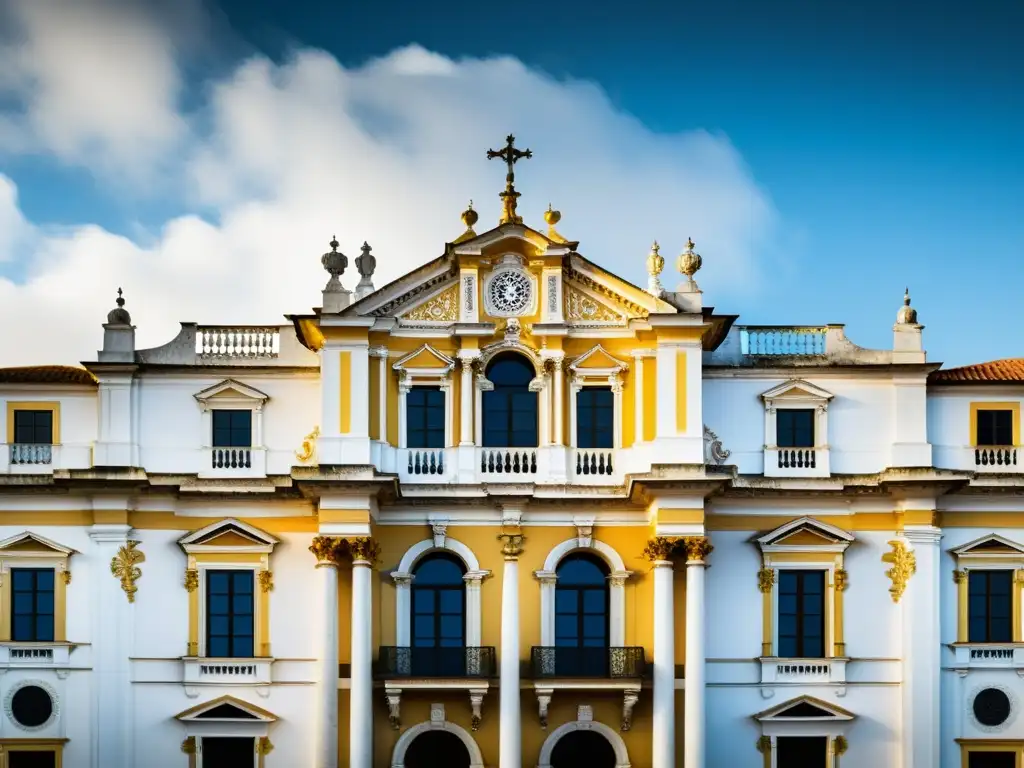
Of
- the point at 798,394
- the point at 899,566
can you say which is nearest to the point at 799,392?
the point at 798,394

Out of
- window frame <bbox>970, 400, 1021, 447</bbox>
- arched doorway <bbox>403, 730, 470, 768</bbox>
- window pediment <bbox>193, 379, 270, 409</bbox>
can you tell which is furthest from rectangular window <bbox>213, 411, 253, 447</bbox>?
window frame <bbox>970, 400, 1021, 447</bbox>

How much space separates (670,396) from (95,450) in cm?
1293

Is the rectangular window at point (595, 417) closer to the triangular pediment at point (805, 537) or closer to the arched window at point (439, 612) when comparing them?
the arched window at point (439, 612)

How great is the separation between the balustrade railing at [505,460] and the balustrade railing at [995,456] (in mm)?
10132

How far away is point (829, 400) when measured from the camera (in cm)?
3941

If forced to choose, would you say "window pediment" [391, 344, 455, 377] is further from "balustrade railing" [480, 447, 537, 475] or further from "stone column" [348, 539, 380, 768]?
"stone column" [348, 539, 380, 768]

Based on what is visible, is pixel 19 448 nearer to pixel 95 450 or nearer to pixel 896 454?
pixel 95 450

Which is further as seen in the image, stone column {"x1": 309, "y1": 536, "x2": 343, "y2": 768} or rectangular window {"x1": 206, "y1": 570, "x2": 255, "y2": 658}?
rectangular window {"x1": 206, "y1": 570, "x2": 255, "y2": 658}

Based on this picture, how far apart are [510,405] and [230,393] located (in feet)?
20.9

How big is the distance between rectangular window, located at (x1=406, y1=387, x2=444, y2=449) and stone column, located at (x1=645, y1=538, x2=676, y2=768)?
548 cm

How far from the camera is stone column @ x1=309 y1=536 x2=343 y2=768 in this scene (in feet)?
122

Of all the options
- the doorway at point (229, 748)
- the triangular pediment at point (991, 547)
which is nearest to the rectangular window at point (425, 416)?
the doorway at point (229, 748)

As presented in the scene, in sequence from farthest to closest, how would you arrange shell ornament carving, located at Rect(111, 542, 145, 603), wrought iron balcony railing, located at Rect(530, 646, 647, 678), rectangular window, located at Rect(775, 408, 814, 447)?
rectangular window, located at Rect(775, 408, 814, 447) < shell ornament carving, located at Rect(111, 542, 145, 603) < wrought iron balcony railing, located at Rect(530, 646, 647, 678)

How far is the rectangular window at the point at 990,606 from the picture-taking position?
127ft
